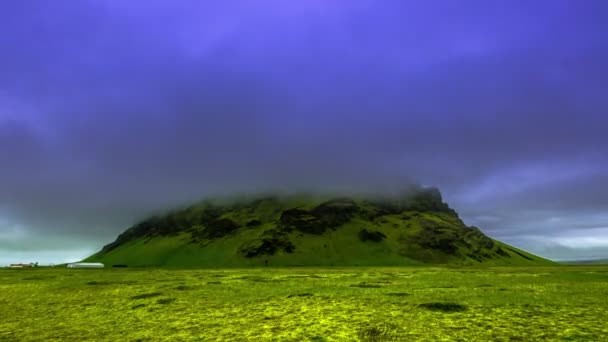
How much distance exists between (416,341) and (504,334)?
5.90 meters

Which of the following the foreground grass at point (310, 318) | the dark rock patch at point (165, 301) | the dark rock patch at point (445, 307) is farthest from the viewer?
the dark rock patch at point (165, 301)

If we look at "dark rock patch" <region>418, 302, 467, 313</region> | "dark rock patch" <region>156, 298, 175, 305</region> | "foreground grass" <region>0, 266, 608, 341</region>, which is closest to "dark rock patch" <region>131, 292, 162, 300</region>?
"foreground grass" <region>0, 266, 608, 341</region>

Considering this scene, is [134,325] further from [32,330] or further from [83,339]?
[32,330]

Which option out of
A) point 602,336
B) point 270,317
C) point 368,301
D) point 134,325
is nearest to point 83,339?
point 134,325

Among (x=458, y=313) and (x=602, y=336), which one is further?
(x=458, y=313)

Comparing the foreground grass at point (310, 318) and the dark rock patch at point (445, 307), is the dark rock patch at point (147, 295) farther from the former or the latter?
the dark rock patch at point (445, 307)

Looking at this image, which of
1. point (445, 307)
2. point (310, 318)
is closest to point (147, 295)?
point (310, 318)

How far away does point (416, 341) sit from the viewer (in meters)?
23.1

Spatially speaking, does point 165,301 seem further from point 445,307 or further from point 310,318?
point 445,307

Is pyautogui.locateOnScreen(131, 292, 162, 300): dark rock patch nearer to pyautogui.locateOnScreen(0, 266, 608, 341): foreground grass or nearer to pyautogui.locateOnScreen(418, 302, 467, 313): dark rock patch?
pyautogui.locateOnScreen(0, 266, 608, 341): foreground grass

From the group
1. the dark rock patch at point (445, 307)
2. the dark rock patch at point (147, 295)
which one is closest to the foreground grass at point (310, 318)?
the dark rock patch at point (445, 307)

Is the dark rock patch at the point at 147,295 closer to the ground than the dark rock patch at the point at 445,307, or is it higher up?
closer to the ground

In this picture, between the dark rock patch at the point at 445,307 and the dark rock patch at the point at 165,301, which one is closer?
the dark rock patch at the point at 445,307

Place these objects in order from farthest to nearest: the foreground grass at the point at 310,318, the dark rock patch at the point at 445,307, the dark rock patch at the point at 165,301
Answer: the dark rock patch at the point at 165,301, the dark rock patch at the point at 445,307, the foreground grass at the point at 310,318
